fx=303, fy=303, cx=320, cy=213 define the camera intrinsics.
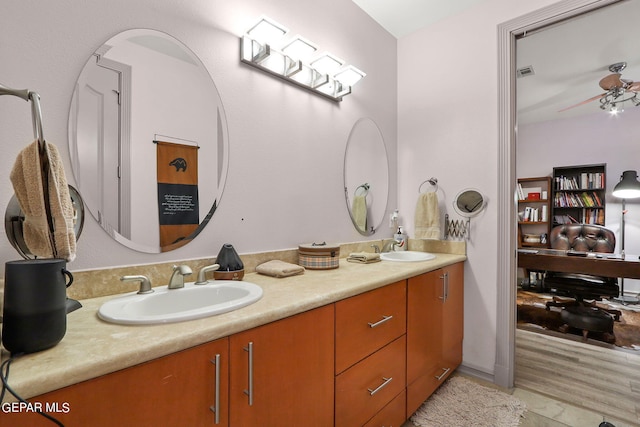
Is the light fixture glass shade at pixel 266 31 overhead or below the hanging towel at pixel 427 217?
overhead

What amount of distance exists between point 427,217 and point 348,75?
117 centimetres

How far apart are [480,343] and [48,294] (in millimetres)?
2370

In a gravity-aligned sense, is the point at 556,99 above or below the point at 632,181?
above

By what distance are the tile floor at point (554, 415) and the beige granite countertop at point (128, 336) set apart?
1.13 meters

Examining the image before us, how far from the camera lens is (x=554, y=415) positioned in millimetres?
1712

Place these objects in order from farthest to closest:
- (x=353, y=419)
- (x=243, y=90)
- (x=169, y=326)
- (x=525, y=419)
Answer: (x=525, y=419) < (x=243, y=90) < (x=353, y=419) < (x=169, y=326)

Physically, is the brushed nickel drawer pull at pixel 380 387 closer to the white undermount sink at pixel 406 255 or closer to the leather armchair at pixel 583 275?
the white undermount sink at pixel 406 255

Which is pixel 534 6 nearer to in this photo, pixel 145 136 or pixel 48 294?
pixel 145 136

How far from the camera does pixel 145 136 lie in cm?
122

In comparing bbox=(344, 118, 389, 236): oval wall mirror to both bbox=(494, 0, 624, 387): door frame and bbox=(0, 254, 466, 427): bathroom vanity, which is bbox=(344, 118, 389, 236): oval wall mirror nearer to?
bbox=(0, 254, 466, 427): bathroom vanity

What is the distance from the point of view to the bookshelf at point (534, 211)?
4871 millimetres

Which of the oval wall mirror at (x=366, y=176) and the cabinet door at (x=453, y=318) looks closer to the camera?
the cabinet door at (x=453, y=318)

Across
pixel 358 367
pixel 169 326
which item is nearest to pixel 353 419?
pixel 358 367

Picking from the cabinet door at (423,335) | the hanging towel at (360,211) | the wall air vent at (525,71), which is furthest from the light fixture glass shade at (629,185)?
the hanging towel at (360,211)
